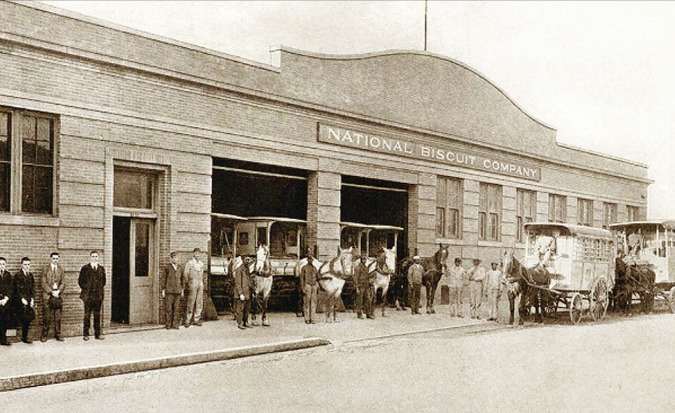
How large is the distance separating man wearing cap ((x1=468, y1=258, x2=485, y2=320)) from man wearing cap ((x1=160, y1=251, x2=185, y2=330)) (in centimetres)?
849

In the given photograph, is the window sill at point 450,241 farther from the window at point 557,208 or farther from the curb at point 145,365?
the curb at point 145,365

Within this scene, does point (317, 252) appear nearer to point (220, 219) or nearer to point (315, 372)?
point (220, 219)

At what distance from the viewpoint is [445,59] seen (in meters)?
26.3

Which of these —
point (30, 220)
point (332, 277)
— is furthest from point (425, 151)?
point (30, 220)

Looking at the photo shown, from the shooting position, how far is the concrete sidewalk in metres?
10.9

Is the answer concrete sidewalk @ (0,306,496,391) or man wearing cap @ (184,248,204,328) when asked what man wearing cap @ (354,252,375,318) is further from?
man wearing cap @ (184,248,204,328)

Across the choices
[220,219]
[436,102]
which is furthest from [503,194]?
[220,219]

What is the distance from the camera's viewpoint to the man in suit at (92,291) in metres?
14.4

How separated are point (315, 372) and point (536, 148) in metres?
22.9

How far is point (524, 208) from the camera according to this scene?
101ft

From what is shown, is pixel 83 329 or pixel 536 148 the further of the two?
pixel 536 148

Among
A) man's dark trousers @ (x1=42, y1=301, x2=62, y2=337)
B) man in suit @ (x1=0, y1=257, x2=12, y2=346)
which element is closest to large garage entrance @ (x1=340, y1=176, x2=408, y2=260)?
man's dark trousers @ (x1=42, y1=301, x2=62, y2=337)

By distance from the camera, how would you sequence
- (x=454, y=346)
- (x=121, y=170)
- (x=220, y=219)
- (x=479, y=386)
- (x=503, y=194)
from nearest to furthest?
(x=479, y=386) < (x=454, y=346) < (x=121, y=170) < (x=220, y=219) < (x=503, y=194)

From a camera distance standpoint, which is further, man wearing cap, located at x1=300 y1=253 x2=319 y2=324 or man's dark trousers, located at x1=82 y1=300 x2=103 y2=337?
man wearing cap, located at x1=300 y1=253 x2=319 y2=324
